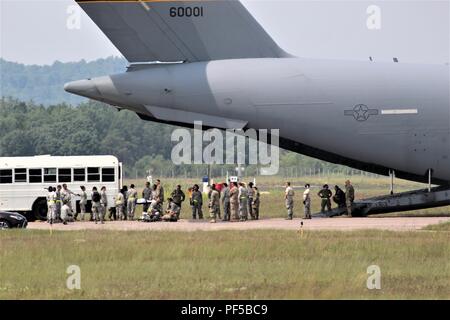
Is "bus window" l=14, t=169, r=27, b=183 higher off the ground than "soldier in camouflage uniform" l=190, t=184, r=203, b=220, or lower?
higher

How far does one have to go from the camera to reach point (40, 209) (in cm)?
4903

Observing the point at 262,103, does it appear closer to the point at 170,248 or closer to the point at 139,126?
the point at 170,248

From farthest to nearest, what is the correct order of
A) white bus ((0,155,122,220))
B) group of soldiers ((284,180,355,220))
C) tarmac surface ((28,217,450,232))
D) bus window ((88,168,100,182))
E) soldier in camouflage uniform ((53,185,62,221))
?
bus window ((88,168,100,182)) → white bus ((0,155,122,220)) → soldier in camouflage uniform ((53,185,62,221)) → group of soldiers ((284,180,355,220)) → tarmac surface ((28,217,450,232))

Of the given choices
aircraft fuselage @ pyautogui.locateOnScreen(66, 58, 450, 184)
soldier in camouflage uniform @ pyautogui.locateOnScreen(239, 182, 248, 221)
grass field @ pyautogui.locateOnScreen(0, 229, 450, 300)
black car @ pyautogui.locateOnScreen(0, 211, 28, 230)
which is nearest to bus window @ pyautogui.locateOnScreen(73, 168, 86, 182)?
aircraft fuselage @ pyautogui.locateOnScreen(66, 58, 450, 184)

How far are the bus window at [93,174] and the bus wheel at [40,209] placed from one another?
229 centimetres

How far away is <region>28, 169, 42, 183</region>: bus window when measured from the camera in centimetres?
4912

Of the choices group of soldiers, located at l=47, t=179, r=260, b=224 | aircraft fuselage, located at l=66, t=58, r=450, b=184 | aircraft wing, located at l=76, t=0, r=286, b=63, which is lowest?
group of soldiers, located at l=47, t=179, r=260, b=224

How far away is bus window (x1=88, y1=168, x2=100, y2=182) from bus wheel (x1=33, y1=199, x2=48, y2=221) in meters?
2.29

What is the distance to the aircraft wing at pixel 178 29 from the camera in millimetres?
43219

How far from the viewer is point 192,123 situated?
43.1m

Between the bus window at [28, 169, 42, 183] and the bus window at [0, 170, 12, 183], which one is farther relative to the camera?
the bus window at [28, 169, 42, 183]

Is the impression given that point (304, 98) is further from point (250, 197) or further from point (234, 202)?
point (234, 202)

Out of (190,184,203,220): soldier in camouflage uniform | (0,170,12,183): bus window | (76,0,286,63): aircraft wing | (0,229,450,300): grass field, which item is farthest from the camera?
(0,170,12,183): bus window

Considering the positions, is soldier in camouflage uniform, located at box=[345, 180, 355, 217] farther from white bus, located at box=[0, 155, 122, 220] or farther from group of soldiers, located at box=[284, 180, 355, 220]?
white bus, located at box=[0, 155, 122, 220]
